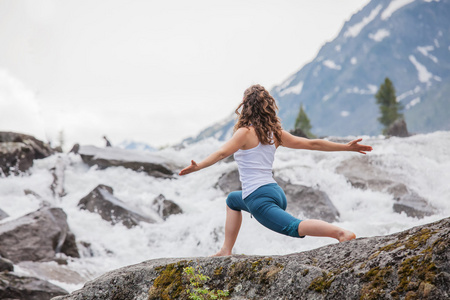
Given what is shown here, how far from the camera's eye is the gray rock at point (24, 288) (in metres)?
7.63

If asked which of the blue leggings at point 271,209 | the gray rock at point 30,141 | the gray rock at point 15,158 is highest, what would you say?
the gray rock at point 30,141

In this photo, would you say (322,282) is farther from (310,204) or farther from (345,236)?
(310,204)

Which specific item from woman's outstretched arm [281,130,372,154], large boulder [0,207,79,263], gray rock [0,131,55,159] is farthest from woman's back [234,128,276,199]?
gray rock [0,131,55,159]

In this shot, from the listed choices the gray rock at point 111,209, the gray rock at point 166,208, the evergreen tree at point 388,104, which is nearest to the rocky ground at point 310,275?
the gray rock at point 111,209

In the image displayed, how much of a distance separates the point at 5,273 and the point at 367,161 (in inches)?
644

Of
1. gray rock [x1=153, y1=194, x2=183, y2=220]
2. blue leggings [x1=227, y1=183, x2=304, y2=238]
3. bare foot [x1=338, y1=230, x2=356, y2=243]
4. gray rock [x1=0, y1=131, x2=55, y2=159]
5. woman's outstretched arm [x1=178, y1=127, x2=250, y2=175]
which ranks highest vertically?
gray rock [x1=0, y1=131, x2=55, y2=159]

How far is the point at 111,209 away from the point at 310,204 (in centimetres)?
Answer: 715

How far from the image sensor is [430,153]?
22000 millimetres

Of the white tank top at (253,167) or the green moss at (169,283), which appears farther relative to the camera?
the white tank top at (253,167)

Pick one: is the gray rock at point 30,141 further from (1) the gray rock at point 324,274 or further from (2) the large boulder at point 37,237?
(1) the gray rock at point 324,274

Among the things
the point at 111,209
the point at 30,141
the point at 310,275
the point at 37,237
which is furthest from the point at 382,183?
the point at 30,141

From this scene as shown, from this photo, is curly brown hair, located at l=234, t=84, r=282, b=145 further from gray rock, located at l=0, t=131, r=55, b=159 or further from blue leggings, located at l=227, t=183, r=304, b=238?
gray rock, located at l=0, t=131, r=55, b=159

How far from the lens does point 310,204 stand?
46.6ft

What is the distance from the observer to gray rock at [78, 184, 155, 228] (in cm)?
1433
